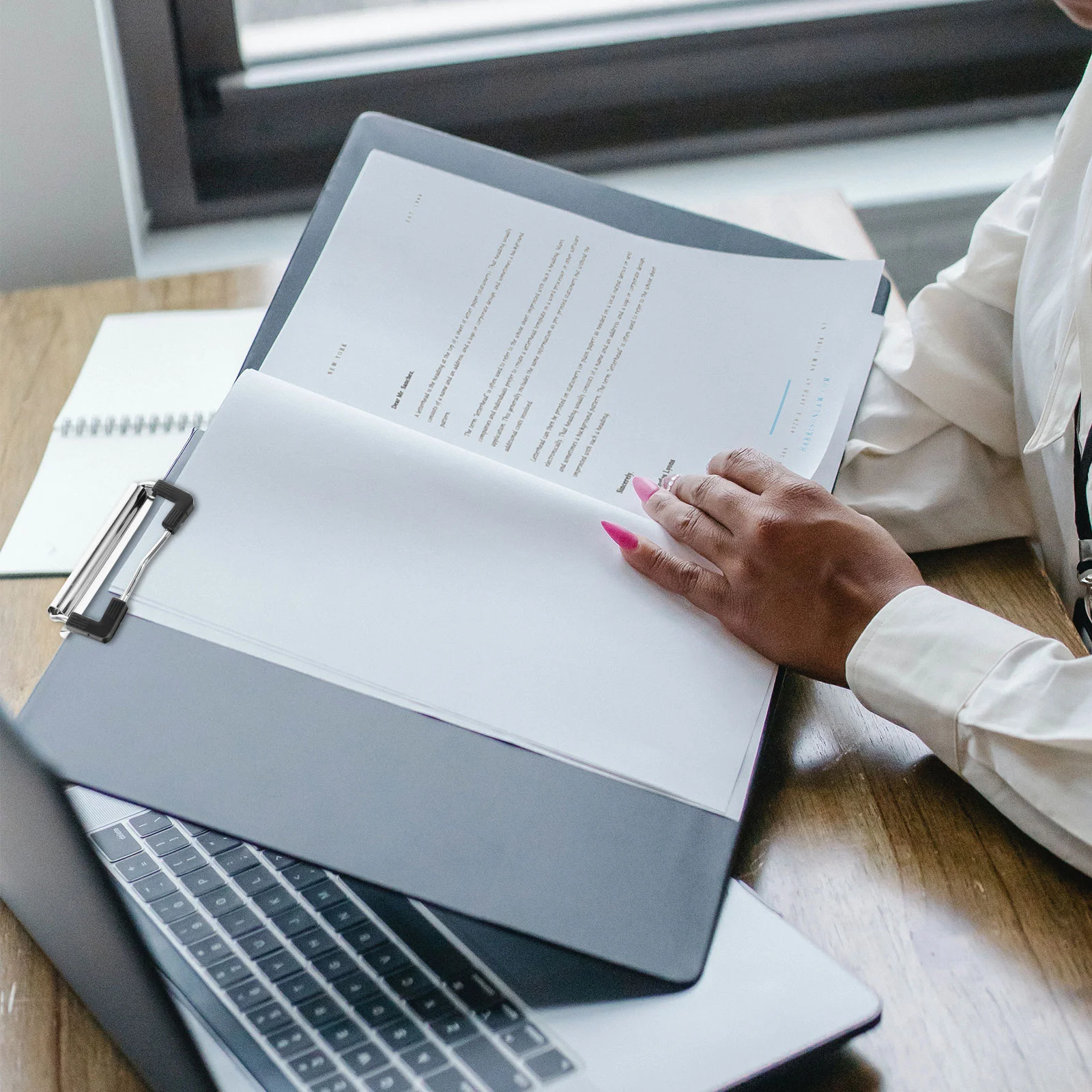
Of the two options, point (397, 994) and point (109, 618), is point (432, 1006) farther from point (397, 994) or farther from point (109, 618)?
point (109, 618)

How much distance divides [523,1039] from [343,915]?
3.9 inches

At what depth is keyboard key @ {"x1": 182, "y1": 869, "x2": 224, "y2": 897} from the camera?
0.52 m

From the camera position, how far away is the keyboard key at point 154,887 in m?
0.51

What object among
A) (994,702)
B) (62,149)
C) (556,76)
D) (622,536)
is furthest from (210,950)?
(556,76)

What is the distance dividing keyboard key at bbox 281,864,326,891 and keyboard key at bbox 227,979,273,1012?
50 mm

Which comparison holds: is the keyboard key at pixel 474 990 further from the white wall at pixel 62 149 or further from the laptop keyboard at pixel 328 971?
the white wall at pixel 62 149


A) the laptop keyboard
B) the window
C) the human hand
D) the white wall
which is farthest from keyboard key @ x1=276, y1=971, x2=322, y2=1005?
the window

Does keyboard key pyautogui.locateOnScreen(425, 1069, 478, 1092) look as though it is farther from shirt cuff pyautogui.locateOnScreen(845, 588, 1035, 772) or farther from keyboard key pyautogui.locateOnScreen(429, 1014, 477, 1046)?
shirt cuff pyautogui.locateOnScreen(845, 588, 1035, 772)

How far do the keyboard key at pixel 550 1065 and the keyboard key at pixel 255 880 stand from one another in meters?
0.14

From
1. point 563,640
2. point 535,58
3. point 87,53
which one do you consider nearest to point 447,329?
point 563,640

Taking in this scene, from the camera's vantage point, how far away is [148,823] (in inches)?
21.5

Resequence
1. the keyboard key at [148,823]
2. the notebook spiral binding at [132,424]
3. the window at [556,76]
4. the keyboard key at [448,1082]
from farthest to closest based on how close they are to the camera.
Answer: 1. the window at [556,76]
2. the notebook spiral binding at [132,424]
3. the keyboard key at [148,823]
4. the keyboard key at [448,1082]
